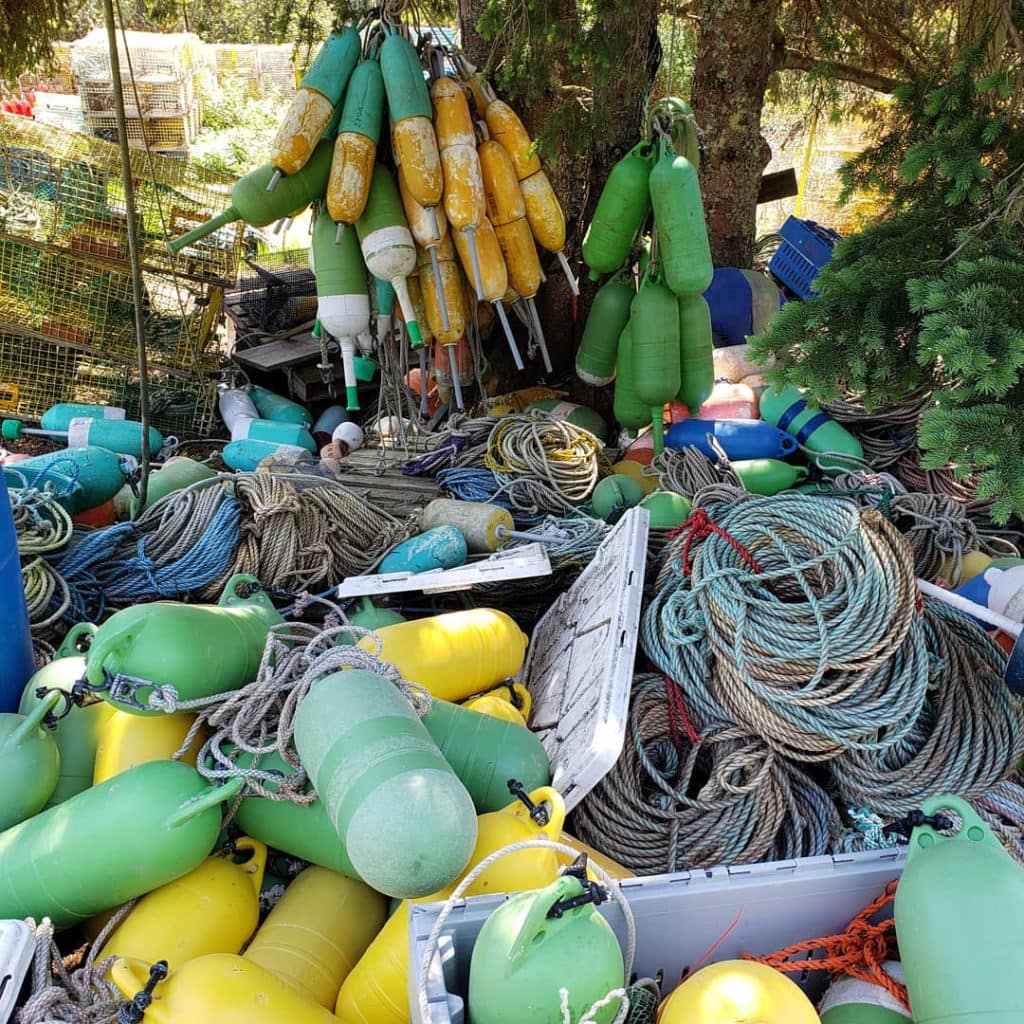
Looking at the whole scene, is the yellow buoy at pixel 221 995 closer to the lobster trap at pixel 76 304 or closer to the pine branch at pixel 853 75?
the lobster trap at pixel 76 304

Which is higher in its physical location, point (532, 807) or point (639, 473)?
point (639, 473)

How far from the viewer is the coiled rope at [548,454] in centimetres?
405

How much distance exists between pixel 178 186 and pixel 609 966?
24.2ft

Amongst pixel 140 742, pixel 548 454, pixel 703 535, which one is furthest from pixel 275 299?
pixel 140 742

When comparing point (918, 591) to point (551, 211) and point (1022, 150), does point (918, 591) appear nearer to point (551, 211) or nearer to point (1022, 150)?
point (1022, 150)

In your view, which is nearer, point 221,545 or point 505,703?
point 505,703

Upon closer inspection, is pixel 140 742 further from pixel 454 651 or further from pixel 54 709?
pixel 454 651

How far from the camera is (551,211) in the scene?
13.8 feet

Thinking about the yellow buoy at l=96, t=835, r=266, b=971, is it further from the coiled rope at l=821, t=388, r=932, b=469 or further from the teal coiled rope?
the coiled rope at l=821, t=388, r=932, b=469

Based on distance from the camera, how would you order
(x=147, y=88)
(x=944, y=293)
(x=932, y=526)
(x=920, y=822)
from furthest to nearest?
(x=147, y=88)
(x=932, y=526)
(x=944, y=293)
(x=920, y=822)

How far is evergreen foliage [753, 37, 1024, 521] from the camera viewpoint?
7.31 ft

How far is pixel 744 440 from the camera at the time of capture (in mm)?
4125

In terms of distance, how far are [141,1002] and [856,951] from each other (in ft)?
4.63

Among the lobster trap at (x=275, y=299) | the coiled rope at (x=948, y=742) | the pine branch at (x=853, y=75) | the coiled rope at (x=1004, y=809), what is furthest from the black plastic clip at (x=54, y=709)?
the pine branch at (x=853, y=75)
